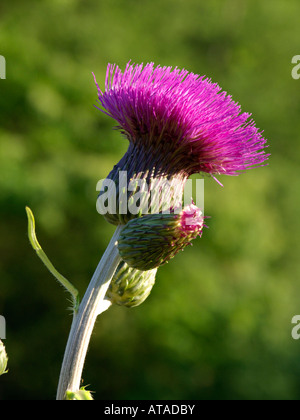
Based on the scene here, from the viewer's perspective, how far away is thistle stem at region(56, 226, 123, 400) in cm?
176

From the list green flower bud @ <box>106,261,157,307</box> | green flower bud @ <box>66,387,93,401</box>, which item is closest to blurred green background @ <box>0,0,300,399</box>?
green flower bud @ <box>106,261,157,307</box>

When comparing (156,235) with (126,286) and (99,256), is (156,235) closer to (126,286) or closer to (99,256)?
(126,286)

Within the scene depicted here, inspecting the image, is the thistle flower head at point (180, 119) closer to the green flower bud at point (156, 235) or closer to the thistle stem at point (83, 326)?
the green flower bud at point (156, 235)

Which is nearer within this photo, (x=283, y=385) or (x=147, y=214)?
(x=147, y=214)

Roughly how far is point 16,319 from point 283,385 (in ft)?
13.9

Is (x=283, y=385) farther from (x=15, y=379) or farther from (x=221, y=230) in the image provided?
(x=15, y=379)

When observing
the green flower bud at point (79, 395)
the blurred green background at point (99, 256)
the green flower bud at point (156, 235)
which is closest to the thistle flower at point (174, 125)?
the green flower bud at point (156, 235)

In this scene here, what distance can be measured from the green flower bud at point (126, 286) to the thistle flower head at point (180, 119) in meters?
0.39

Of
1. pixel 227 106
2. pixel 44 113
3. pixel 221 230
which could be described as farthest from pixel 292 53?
pixel 227 106

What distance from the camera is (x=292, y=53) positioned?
12922mm

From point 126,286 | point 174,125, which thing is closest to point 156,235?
point 126,286

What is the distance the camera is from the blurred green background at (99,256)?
8.68m

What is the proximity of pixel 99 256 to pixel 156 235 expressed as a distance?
7.45 metres

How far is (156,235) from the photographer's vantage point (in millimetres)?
1811
